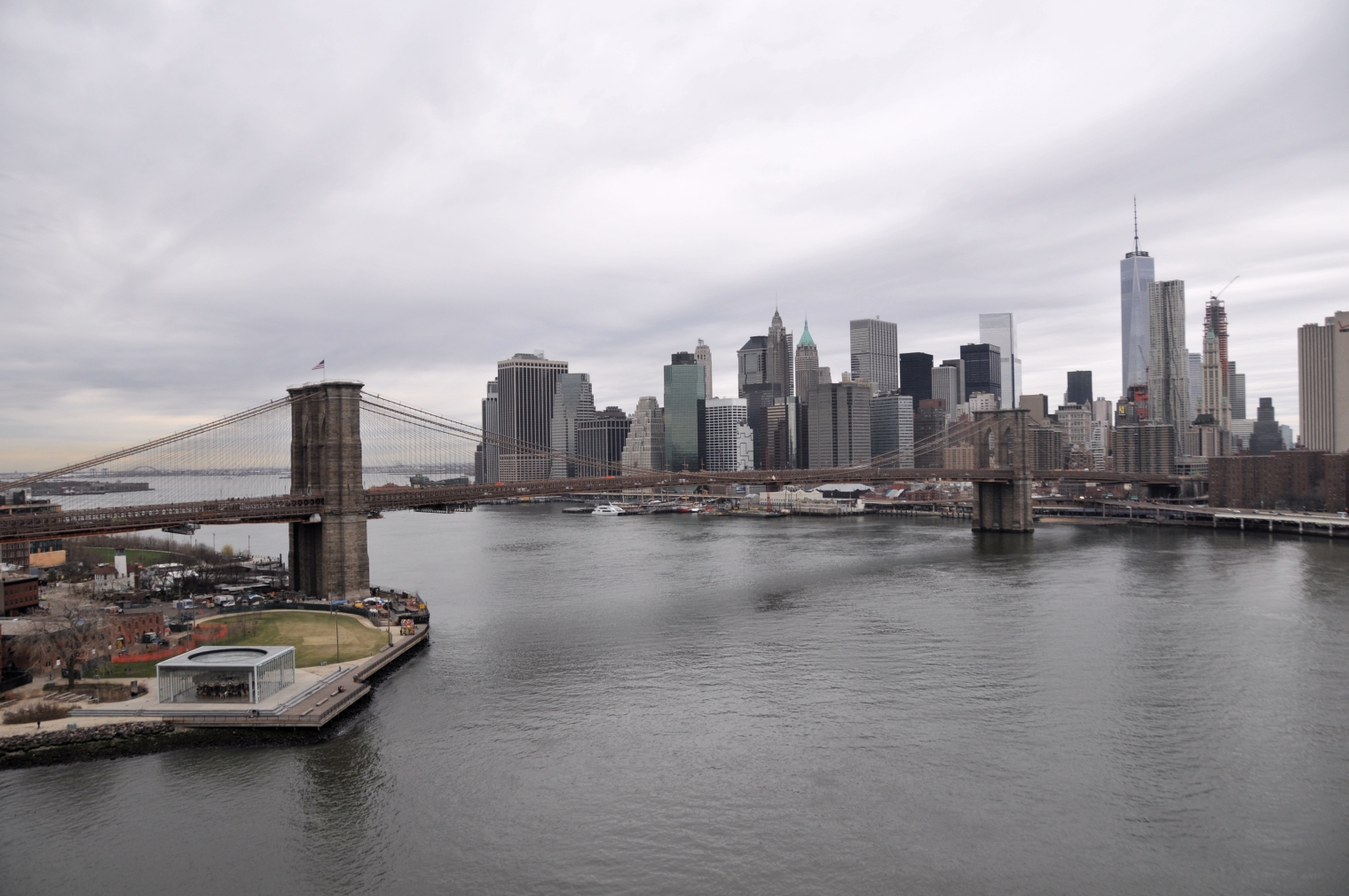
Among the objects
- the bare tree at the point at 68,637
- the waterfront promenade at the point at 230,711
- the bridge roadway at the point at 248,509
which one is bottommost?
the waterfront promenade at the point at 230,711

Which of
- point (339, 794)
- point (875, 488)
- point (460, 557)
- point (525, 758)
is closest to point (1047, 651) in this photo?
point (525, 758)

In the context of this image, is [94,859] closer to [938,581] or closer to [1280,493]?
[938,581]

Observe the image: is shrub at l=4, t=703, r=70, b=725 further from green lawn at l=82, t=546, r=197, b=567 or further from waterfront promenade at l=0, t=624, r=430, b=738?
green lawn at l=82, t=546, r=197, b=567

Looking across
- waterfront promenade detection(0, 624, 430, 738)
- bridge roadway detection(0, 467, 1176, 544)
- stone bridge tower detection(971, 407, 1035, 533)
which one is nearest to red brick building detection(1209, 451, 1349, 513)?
stone bridge tower detection(971, 407, 1035, 533)

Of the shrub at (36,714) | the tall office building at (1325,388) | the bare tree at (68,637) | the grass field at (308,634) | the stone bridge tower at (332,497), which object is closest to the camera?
the shrub at (36,714)

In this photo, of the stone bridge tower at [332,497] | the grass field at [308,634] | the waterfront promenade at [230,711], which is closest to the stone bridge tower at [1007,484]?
the stone bridge tower at [332,497]

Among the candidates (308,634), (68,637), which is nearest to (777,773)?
(308,634)

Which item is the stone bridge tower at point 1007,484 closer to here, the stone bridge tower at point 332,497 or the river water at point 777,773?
the river water at point 777,773
